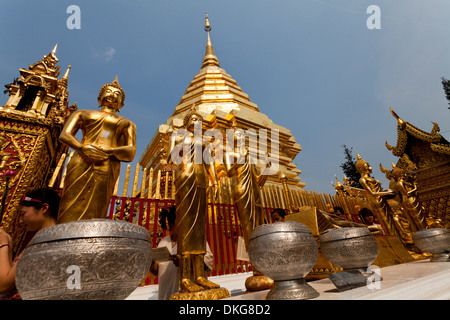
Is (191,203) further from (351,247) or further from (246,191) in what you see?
(351,247)

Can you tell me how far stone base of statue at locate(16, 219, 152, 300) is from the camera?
2.97 feet

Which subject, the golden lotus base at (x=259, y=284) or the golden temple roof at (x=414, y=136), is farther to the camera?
the golden temple roof at (x=414, y=136)

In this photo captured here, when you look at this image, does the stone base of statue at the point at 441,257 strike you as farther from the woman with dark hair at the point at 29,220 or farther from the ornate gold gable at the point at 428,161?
the ornate gold gable at the point at 428,161

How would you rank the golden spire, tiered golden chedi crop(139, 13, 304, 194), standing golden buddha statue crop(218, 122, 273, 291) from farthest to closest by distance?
the golden spire
tiered golden chedi crop(139, 13, 304, 194)
standing golden buddha statue crop(218, 122, 273, 291)

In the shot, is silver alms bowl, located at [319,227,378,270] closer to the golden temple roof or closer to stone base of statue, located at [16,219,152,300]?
stone base of statue, located at [16,219,152,300]

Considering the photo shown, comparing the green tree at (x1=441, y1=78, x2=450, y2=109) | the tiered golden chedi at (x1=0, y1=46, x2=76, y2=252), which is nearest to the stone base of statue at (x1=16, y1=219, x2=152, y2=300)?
the tiered golden chedi at (x1=0, y1=46, x2=76, y2=252)

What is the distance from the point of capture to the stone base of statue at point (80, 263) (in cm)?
90

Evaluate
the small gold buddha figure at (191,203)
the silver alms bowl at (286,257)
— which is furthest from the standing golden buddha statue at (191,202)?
the silver alms bowl at (286,257)

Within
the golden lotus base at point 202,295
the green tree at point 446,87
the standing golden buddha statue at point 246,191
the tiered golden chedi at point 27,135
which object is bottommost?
the golden lotus base at point 202,295

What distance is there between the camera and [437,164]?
9719mm

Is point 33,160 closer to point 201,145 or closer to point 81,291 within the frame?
point 201,145

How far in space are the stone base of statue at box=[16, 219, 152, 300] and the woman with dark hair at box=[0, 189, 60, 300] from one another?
80cm

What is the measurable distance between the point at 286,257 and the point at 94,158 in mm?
2091

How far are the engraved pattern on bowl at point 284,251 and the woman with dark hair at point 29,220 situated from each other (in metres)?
1.57
